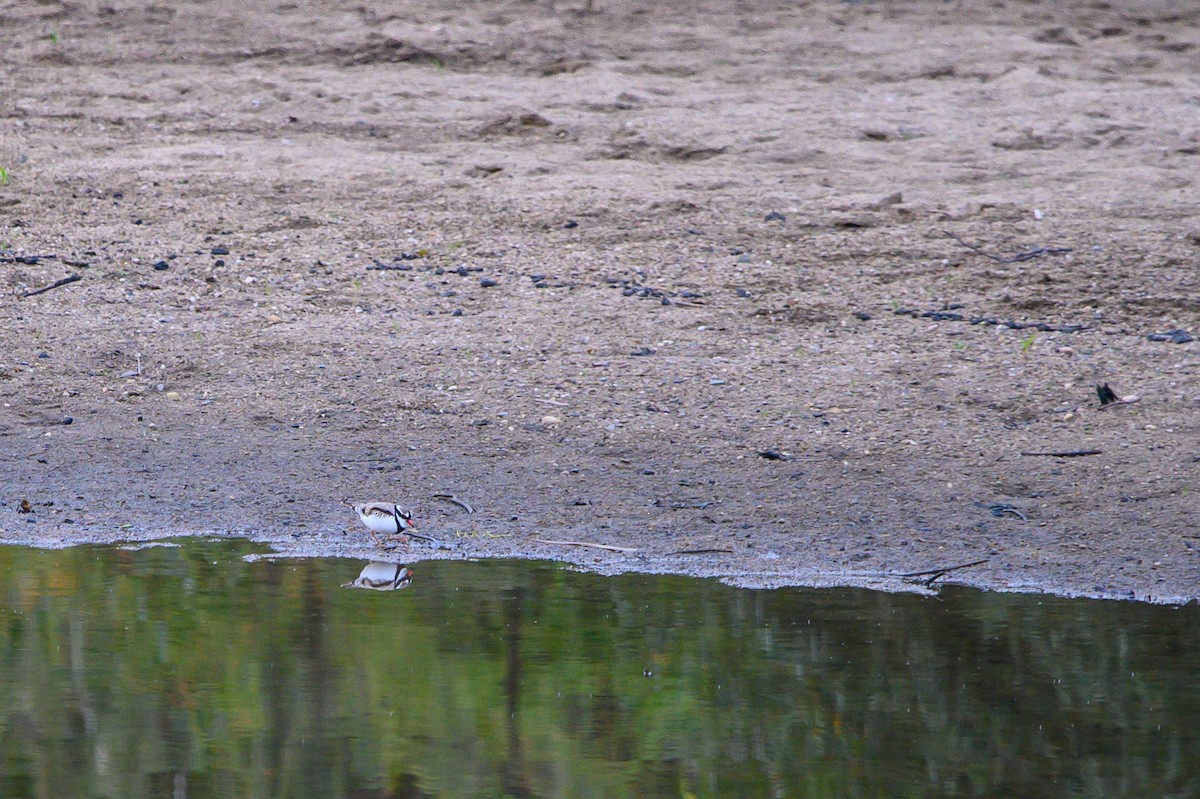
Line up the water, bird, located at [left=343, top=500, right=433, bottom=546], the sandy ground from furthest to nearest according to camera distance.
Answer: the sandy ground
bird, located at [left=343, top=500, right=433, bottom=546]
the water

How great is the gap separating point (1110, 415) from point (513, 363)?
8.01ft

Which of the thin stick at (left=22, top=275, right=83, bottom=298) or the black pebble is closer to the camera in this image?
the black pebble

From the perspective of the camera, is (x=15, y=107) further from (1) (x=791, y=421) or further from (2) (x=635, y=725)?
(2) (x=635, y=725)

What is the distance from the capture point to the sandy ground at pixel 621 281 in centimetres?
546

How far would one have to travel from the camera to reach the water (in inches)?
139

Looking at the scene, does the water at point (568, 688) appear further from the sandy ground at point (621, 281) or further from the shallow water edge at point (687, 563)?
the sandy ground at point (621, 281)

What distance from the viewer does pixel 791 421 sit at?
241 inches

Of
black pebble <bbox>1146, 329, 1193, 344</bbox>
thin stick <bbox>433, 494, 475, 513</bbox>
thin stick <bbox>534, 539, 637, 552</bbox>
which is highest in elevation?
black pebble <bbox>1146, 329, 1193, 344</bbox>

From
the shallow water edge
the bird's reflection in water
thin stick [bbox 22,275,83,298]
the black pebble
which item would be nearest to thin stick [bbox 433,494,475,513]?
the shallow water edge

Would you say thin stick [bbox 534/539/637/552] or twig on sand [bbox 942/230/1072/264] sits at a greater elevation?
twig on sand [bbox 942/230/1072/264]

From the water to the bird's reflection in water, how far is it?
0.05 metres

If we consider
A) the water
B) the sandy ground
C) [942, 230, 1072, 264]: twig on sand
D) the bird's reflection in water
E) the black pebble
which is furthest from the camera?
[942, 230, 1072, 264]: twig on sand

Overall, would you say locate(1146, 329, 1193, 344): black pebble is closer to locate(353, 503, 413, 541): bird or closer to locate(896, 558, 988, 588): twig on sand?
locate(896, 558, 988, 588): twig on sand

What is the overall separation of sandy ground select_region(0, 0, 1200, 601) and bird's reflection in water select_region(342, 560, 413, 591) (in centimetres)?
11
